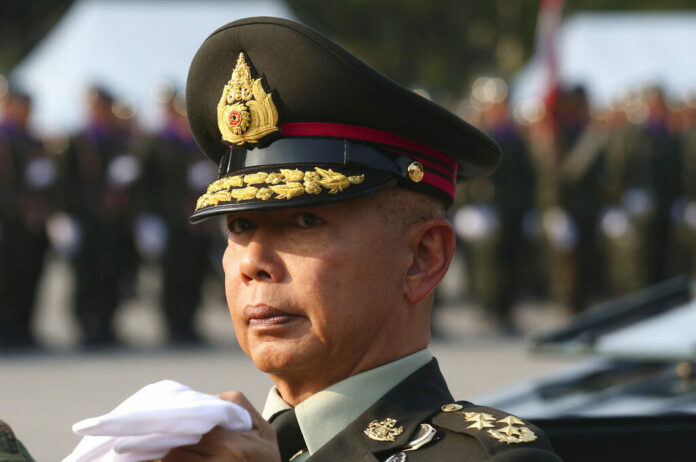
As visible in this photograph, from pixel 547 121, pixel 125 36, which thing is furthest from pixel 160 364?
pixel 125 36

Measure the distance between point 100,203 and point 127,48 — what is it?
558cm

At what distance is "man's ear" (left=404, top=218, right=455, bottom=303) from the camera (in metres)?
2.21

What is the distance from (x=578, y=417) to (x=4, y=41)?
2949 cm

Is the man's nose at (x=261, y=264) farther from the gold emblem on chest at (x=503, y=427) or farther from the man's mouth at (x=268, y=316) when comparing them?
the gold emblem on chest at (x=503, y=427)

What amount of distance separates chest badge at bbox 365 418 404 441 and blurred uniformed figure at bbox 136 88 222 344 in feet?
27.8

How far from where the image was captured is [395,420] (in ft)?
7.17

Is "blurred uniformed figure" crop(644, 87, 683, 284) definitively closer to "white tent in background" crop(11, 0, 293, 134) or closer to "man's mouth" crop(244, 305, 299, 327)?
"white tent in background" crop(11, 0, 293, 134)

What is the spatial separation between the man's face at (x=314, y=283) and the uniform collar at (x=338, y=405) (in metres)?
0.03

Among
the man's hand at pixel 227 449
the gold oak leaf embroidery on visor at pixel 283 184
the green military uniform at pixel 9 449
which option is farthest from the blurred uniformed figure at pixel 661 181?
the green military uniform at pixel 9 449

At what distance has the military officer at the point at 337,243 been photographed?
82.8 inches

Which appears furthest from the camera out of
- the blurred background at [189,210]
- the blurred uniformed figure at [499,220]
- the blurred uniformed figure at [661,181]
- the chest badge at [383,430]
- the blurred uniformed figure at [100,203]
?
the blurred uniformed figure at [661,181]

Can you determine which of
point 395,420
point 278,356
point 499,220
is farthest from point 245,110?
point 499,220

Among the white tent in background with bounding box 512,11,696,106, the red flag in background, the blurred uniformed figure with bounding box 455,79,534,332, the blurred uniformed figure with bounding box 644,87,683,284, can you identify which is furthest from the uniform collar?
the white tent in background with bounding box 512,11,696,106

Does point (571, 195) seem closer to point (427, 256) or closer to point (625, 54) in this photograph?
point (625, 54)
